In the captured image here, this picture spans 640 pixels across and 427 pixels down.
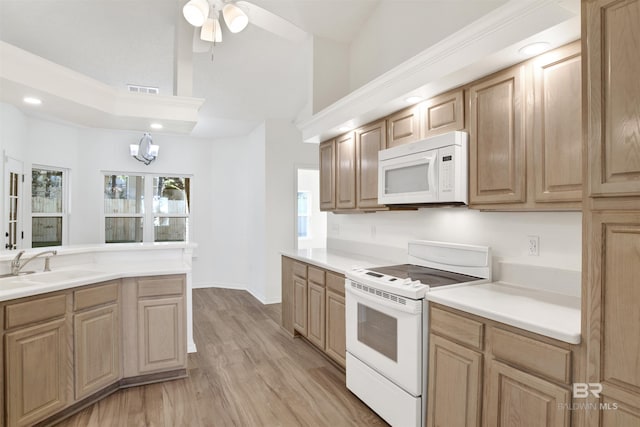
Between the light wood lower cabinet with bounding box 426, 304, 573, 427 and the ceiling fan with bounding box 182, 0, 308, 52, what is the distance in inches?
98.0

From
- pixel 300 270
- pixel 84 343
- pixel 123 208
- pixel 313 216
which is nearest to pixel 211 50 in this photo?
pixel 300 270

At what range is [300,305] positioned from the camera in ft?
12.1

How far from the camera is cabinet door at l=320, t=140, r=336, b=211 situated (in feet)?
12.4

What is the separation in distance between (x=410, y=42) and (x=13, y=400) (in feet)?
12.4

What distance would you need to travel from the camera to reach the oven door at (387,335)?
202 centimetres

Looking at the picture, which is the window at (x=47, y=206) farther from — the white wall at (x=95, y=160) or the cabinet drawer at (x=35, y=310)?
the cabinet drawer at (x=35, y=310)

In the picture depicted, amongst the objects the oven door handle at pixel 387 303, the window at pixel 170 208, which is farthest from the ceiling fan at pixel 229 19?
the window at pixel 170 208

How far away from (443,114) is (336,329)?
189 cm

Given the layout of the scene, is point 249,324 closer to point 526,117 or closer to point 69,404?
point 69,404

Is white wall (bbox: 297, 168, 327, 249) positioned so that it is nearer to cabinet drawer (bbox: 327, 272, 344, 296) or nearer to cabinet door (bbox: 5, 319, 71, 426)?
cabinet drawer (bbox: 327, 272, 344, 296)

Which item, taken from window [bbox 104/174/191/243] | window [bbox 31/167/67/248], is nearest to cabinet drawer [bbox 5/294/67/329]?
window [bbox 31/167/67/248]

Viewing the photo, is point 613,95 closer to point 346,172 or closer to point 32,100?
point 346,172

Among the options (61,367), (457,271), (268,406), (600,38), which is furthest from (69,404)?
(600,38)

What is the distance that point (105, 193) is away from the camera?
5797mm
